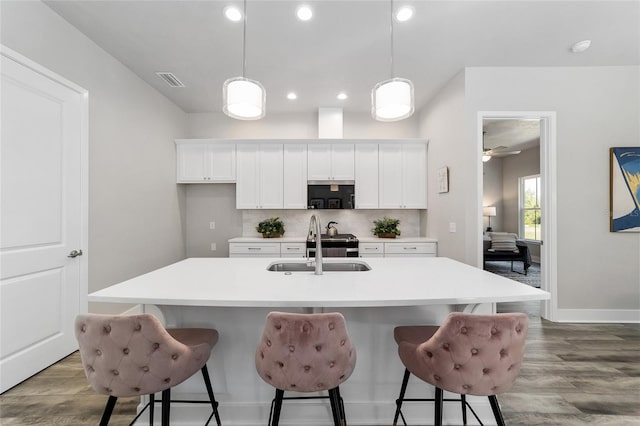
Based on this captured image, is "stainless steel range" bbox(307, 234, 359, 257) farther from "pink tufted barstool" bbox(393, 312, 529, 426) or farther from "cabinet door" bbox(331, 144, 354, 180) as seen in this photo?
"pink tufted barstool" bbox(393, 312, 529, 426)

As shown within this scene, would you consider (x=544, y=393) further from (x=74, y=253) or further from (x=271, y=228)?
(x=74, y=253)

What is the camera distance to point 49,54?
2.34 meters

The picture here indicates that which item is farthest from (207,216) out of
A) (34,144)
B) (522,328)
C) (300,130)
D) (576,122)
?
(576,122)

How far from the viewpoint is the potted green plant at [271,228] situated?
4.45 meters

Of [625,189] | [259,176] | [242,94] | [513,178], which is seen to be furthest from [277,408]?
[513,178]

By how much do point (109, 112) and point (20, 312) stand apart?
1934 millimetres

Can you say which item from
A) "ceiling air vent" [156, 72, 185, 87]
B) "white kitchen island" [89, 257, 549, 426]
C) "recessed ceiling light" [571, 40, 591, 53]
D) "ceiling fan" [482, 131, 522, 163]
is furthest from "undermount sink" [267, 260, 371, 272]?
"ceiling fan" [482, 131, 522, 163]

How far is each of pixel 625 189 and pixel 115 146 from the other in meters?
5.44

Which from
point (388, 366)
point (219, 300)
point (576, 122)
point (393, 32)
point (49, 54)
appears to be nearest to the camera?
point (219, 300)

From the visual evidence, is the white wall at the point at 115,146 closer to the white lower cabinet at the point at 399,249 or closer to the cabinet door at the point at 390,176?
the white lower cabinet at the point at 399,249

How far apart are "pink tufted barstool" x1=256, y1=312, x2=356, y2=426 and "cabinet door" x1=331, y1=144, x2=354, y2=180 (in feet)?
11.0

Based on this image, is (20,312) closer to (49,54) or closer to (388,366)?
(49,54)

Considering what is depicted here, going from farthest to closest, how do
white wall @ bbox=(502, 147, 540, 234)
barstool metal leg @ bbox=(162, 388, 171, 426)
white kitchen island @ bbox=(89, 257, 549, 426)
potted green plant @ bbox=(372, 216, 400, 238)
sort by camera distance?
white wall @ bbox=(502, 147, 540, 234) → potted green plant @ bbox=(372, 216, 400, 238) → white kitchen island @ bbox=(89, 257, 549, 426) → barstool metal leg @ bbox=(162, 388, 171, 426)

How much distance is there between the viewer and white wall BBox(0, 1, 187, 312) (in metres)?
2.29
